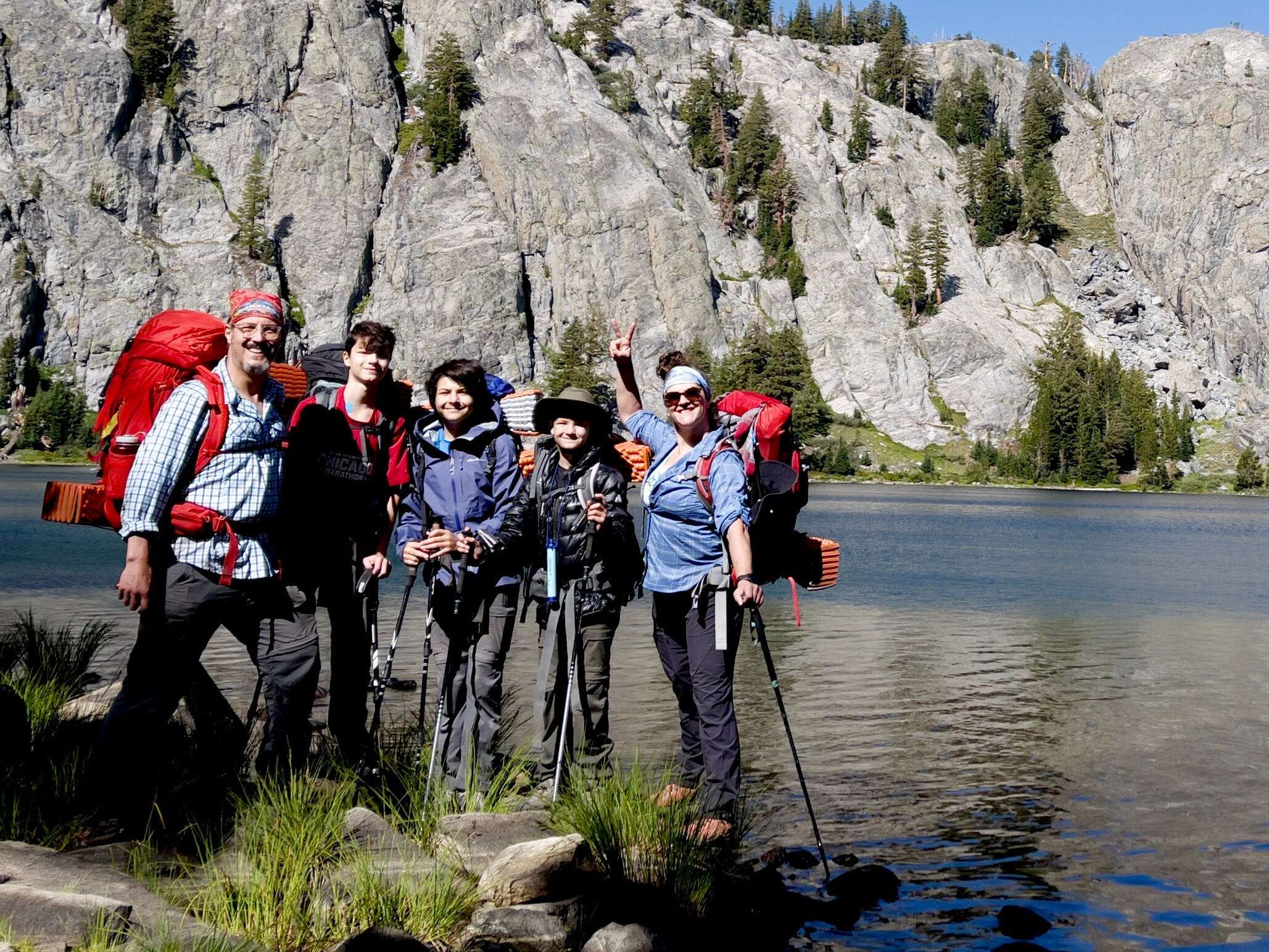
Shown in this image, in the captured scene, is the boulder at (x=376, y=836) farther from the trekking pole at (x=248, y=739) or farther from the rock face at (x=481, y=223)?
the rock face at (x=481, y=223)

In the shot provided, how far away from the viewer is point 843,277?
130 m

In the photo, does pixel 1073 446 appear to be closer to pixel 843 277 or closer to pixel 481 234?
pixel 843 277

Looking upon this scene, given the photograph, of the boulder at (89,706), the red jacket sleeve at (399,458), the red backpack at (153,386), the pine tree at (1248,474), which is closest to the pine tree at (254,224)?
the pine tree at (1248,474)

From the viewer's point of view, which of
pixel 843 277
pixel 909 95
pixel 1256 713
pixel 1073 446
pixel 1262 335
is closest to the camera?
pixel 1256 713

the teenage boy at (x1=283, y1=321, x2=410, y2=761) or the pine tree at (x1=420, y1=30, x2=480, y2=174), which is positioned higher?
the pine tree at (x1=420, y1=30, x2=480, y2=174)

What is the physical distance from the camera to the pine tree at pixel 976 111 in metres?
171

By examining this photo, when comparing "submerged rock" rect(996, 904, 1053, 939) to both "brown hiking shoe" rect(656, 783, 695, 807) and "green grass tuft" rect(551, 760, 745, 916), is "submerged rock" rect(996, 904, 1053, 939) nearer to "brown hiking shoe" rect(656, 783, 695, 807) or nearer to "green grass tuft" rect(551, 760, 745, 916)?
"green grass tuft" rect(551, 760, 745, 916)

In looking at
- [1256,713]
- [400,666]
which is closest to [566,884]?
[400,666]

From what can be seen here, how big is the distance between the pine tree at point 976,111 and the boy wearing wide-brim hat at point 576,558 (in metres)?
174

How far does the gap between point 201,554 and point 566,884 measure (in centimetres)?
232

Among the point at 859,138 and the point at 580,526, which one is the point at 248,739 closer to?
the point at 580,526

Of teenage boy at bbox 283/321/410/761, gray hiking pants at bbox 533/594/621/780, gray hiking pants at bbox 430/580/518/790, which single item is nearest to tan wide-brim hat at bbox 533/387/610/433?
teenage boy at bbox 283/321/410/761

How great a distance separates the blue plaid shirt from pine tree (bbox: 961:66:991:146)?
176 meters

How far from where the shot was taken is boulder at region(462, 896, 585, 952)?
495cm
